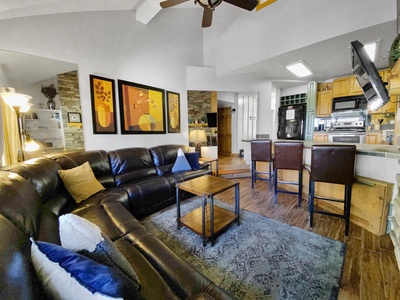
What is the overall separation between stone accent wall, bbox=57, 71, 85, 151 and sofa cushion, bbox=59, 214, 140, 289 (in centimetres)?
223

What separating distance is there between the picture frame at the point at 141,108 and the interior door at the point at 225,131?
362 centimetres

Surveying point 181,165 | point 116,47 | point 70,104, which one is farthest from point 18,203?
point 116,47

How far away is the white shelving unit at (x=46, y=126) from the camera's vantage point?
2.18m

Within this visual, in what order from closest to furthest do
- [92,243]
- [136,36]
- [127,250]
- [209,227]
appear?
[92,243] → [127,250] → [209,227] → [136,36]

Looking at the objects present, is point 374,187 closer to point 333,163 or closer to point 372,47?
point 333,163

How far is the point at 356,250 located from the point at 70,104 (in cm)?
390

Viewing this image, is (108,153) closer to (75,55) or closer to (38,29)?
(75,55)

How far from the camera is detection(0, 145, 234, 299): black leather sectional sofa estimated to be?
576mm

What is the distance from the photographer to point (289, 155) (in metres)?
2.58

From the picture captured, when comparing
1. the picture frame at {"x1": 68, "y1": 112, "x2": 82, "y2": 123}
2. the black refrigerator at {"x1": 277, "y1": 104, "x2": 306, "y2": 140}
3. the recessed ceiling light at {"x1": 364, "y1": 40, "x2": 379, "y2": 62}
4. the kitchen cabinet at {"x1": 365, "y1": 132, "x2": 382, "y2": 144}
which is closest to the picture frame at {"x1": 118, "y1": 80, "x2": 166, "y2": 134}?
the picture frame at {"x1": 68, "y1": 112, "x2": 82, "y2": 123}

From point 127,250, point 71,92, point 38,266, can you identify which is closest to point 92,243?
point 38,266

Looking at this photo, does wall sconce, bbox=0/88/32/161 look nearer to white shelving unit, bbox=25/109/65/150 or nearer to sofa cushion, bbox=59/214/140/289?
white shelving unit, bbox=25/109/65/150

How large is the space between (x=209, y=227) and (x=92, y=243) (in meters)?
1.39

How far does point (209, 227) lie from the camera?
6.23 feet
